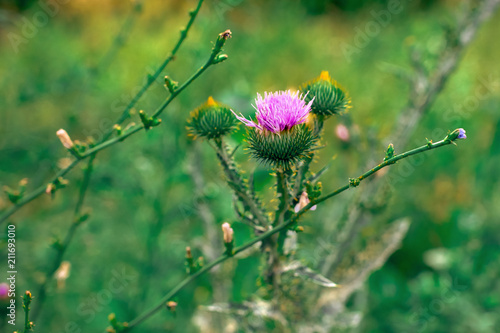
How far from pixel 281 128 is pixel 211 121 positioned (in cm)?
21

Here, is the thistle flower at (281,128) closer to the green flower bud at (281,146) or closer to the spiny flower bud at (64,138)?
the green flower bud at (281,146)

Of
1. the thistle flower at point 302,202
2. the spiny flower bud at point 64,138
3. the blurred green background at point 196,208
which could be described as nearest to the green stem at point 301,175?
the thistle flower at point 302,202

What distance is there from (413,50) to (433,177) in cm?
182

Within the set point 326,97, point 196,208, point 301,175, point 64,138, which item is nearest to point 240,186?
point 301,175

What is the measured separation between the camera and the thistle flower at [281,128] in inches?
35.7

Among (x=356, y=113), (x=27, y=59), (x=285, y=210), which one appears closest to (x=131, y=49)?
(x=27, y=59)

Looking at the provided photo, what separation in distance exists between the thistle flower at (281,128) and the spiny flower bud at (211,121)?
0.51 ft

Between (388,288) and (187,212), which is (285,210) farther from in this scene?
(388,288)

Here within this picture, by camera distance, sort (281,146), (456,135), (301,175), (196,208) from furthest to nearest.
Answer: (196,208)
(301,175)
(281,146)
(456,135)

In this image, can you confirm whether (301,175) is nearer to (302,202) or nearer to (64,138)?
(302,202)

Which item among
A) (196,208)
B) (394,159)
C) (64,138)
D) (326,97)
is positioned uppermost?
(196,208)

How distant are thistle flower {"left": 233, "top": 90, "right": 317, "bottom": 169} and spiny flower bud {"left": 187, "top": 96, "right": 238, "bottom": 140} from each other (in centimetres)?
16

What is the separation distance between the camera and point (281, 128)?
914 millimetres

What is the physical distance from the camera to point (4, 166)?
2189mm
